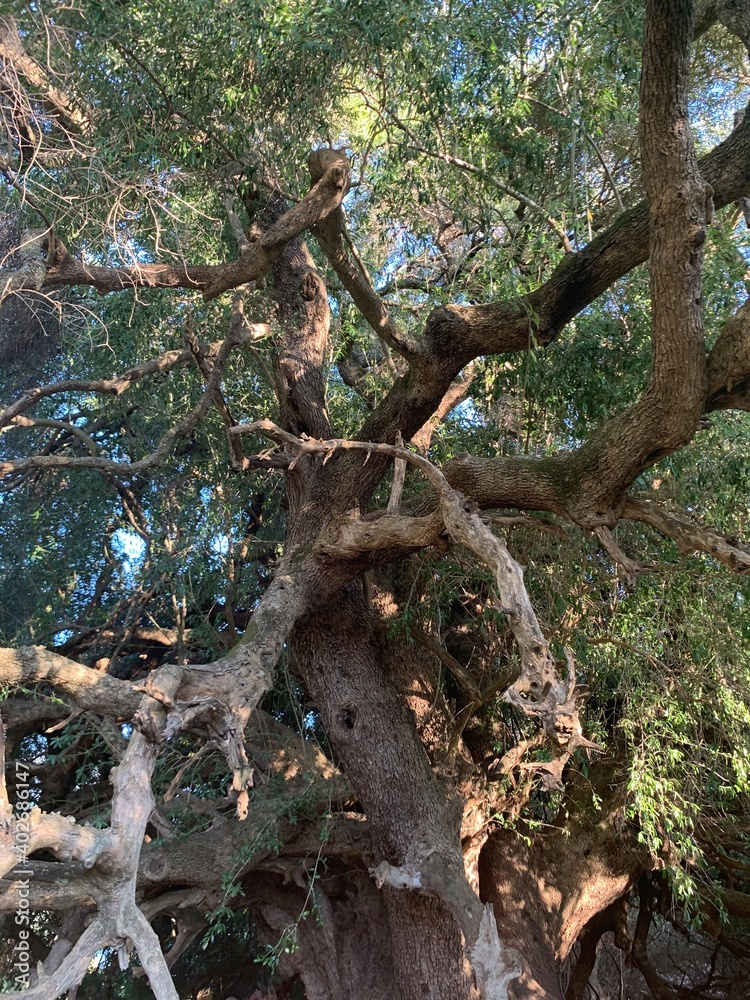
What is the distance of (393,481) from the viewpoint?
557cm

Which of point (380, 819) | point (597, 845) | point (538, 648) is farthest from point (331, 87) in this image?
point (597, 845)

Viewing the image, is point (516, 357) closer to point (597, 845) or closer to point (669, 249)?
point (669, 249)

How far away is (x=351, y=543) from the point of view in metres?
5.47

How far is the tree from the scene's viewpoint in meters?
4.40

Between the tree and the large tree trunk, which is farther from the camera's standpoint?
the large tree trunk
